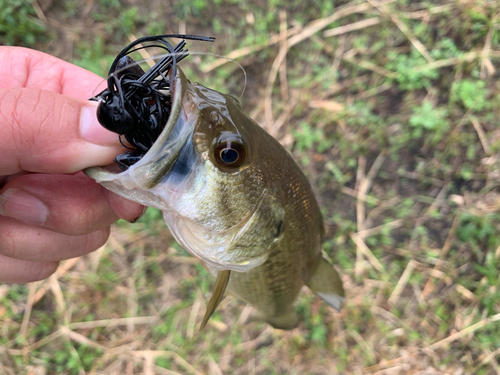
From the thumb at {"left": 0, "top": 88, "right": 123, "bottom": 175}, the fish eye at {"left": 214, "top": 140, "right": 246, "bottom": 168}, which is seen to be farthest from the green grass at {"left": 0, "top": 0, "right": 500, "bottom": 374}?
the fish eye at {"left": 214, "top": 140, "right": 246, "bottom": 168}

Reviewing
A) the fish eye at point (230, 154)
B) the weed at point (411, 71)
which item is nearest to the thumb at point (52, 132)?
the fish eye at point (230, 154)

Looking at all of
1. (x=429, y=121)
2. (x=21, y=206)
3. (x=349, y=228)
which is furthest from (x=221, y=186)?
(x=429, y=121)

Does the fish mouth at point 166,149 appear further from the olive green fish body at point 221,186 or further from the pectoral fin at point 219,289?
the pectoral fin at point 219,289

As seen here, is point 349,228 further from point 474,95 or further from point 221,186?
point 221,186

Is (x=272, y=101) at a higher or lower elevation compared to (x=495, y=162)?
higher

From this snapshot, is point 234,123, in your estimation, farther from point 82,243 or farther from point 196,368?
point 196,368

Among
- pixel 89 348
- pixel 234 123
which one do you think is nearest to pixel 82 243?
pixel 234 123
